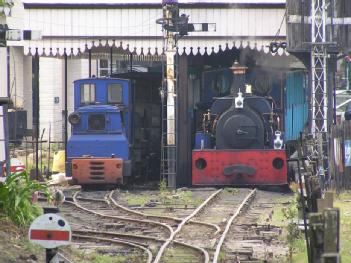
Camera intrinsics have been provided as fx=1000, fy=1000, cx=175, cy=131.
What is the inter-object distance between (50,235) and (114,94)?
17.9 m

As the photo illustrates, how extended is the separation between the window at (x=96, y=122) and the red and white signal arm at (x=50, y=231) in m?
17.2

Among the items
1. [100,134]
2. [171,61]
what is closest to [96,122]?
[100,134]

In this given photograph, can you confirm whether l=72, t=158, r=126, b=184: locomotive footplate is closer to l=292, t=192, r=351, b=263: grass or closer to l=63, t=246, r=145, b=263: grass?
l=292, t=192, r=351, b=263: grass

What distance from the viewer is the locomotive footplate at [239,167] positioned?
26.1 m

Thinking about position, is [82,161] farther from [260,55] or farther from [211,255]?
[211,255]

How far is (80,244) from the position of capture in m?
15.2

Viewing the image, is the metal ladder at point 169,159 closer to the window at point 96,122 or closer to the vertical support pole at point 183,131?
the vertical support pole at point 183,131

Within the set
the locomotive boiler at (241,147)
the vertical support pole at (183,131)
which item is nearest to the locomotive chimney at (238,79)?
the locomotive boiler at (241,147)

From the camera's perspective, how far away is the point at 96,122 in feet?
88.5

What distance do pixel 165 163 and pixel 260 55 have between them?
473cm

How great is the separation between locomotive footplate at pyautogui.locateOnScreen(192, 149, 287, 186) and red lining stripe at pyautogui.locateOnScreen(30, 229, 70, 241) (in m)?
16.7

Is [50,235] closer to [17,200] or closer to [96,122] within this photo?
[17,200]

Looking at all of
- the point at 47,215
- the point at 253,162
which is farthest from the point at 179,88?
the point at 47,215

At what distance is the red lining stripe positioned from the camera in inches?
379
